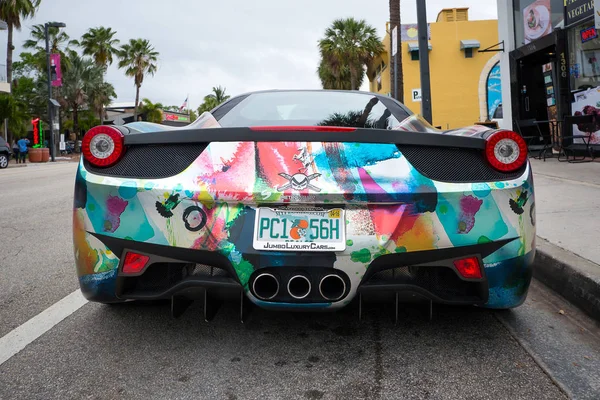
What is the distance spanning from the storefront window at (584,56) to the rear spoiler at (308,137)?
10996 millimetres

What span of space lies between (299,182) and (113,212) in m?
0.81

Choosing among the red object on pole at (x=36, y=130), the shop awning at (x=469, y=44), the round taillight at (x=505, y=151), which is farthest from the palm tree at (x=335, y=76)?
the round taillight at (x=505, y=151)

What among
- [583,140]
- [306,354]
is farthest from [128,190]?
[583,140]

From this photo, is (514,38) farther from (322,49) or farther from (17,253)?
(322,49)

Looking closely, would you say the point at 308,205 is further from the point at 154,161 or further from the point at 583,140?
the point at 583,140

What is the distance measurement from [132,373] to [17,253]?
3049mm

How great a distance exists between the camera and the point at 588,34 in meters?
11.6

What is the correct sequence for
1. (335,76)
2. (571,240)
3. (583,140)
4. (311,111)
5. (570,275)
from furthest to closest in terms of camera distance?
(335,76)
(583,140)
(571,240)
(570,275)
(311,111)

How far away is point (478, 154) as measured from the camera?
7.73 ft

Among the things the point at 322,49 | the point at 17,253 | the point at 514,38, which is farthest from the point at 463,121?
the point at 17,253

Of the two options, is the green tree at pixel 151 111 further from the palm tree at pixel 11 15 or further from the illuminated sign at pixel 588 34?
the illuminated sign at pixel 588 34

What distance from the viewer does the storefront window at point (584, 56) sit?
1148 cm

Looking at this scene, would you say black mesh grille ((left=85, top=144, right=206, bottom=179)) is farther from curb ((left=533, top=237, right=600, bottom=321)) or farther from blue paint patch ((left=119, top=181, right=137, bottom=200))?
curb ((left=533, top=237, right=600, bottom=321))

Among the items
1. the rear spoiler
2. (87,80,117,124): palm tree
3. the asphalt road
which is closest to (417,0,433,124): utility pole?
the asphalt road
